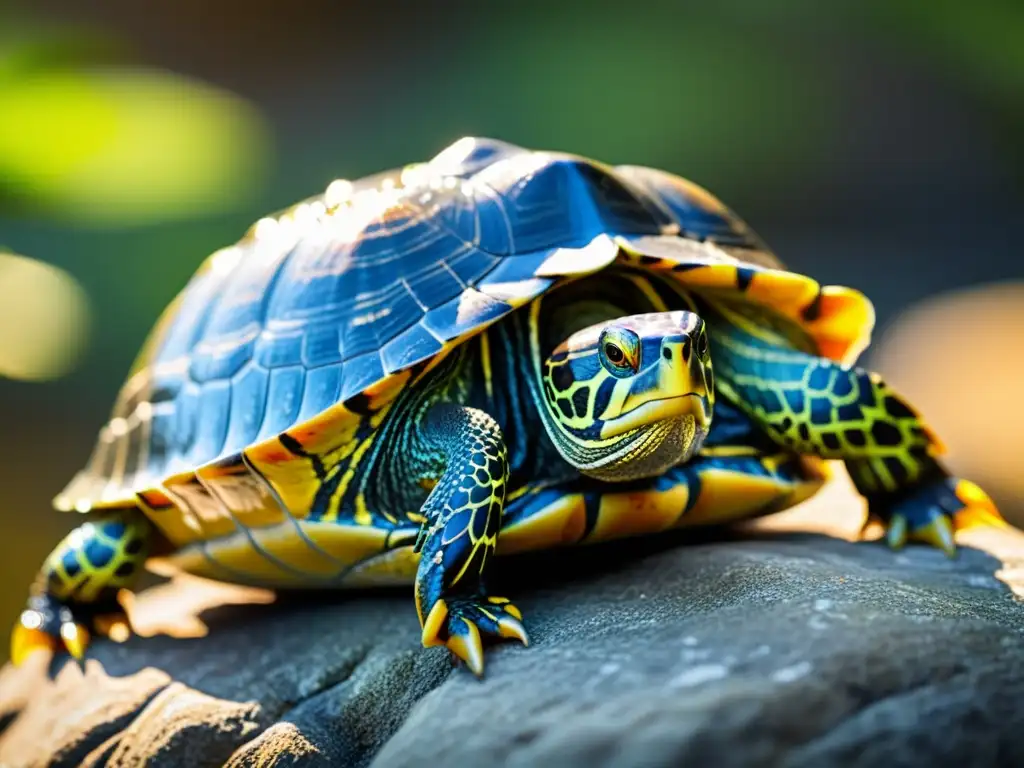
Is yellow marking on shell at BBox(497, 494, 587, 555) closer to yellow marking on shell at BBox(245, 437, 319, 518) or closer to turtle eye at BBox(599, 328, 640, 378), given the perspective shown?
turtle eye at BBox(599, 328, 640, 378)

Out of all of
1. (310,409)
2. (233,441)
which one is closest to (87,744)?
(233,441)

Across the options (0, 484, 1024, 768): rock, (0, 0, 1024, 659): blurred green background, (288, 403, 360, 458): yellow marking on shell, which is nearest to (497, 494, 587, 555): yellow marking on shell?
(0, 484, 1024, 768): rock

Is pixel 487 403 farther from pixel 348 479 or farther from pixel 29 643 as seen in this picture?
pixel 29 643

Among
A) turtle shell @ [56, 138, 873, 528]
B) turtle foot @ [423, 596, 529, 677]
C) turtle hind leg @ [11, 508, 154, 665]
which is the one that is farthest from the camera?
turtle hind leg @ [11, 508, 154, 665]

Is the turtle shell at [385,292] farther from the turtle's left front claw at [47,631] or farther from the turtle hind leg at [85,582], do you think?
the turtle's left front claw at [47,631]

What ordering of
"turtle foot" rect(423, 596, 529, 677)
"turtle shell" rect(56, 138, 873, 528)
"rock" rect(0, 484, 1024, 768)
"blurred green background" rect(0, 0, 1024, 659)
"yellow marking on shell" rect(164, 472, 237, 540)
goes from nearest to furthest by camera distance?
"rock" rect(0, 484, 1024, 768), "turtle foot" rect(423, 596, 529, 677), "turtle shell" rect(56, 138, 873, 528), "yellow marking on shell" rect(164, 472, 237, 540), "blurred green background" rect(0, 0, 1024, 659)

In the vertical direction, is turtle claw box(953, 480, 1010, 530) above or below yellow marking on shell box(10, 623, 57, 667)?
above

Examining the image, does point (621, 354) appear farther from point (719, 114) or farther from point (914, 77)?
point (914, 77)

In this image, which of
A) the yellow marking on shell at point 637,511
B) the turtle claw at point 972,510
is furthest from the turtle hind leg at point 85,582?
the turtle claw at point 972,510
